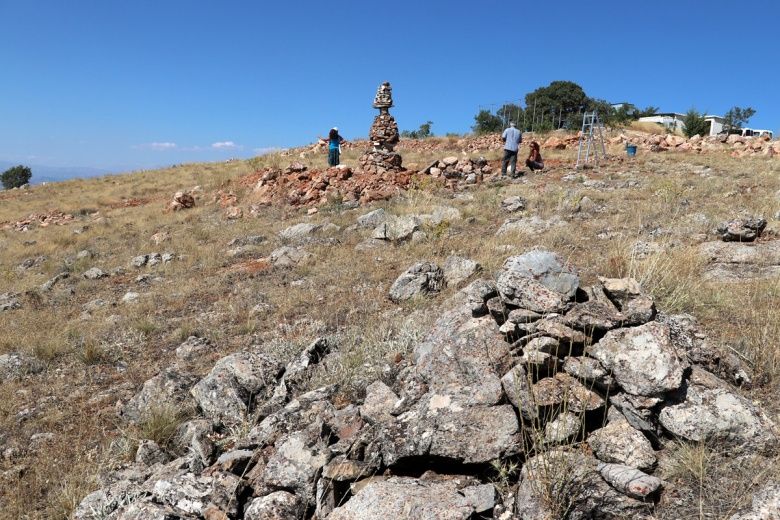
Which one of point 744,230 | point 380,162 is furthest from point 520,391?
point 380,162

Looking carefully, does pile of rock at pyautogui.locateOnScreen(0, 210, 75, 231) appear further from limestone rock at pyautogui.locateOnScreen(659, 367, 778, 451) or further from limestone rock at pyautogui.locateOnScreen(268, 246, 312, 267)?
limestone rock at pyautogui.locateOnScreen(659, 367, 778, 451)

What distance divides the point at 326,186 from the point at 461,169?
4.46 m

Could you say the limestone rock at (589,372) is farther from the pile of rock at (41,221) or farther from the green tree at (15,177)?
the green tree at (15,177)

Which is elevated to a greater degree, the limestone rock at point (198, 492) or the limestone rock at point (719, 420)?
the limestone rock at point (719, 420)

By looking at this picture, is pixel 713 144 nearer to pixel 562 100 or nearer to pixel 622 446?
pixel 622 446

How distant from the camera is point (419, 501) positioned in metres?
2.15

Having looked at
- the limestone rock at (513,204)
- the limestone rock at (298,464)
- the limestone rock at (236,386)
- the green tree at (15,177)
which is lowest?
the limestone rock at (236,386)

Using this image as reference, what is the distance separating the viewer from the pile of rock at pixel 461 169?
15070 millimetres

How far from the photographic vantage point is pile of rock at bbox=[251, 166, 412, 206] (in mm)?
13633

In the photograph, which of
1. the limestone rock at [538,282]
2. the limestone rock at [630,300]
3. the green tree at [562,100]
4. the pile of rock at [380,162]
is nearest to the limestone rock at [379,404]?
the limestone rock at [538,282]

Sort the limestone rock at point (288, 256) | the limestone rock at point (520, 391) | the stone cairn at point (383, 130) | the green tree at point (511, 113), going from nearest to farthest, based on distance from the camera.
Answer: the limestone rock at point (520, 391) → the limestone rock at point (288, 256) → the stone cairn at point (383, 130) → the green tree at point (511, 113)

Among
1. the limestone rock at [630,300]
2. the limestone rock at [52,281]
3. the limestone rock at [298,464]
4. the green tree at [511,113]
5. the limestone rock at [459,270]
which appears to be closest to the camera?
the limestone rock at [298,464]

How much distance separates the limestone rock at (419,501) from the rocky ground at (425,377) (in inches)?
0.5

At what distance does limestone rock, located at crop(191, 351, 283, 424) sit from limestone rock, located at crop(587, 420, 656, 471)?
2.76 meters
